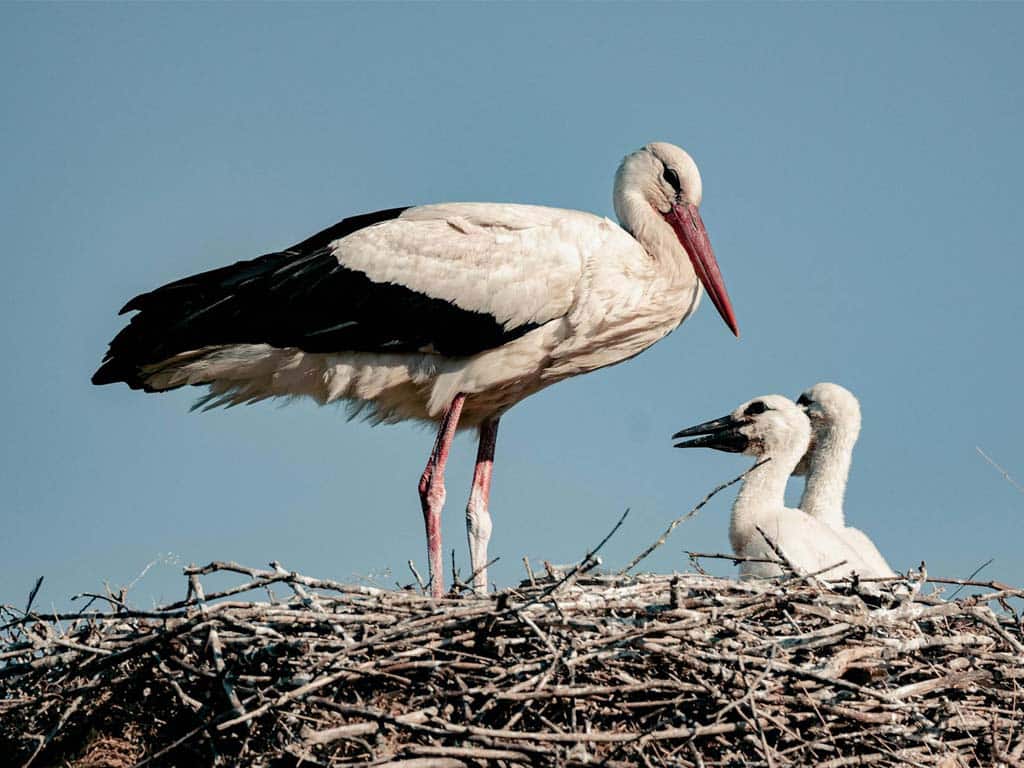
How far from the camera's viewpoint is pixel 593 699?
4805mm

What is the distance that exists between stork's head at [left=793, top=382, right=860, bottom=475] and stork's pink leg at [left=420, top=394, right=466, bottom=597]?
1.81 meters

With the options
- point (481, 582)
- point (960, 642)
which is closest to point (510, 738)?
point (960, 642)

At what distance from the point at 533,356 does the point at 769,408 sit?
1286 millimetres

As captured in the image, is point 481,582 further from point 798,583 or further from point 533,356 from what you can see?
point 798,583

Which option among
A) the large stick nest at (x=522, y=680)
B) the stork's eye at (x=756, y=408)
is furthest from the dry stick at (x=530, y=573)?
the stork's eye at (x=756, y=408)

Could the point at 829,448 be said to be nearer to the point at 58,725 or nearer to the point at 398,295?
the point at 398,295

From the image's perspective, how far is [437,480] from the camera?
23.9 feet

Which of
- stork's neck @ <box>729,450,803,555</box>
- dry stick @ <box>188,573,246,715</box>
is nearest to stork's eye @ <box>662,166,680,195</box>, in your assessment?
stork's neck @ <box>729,450,803,555</box>

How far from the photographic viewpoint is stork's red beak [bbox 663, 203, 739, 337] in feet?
24.3

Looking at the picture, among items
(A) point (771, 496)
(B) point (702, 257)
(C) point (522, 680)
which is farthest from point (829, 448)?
(C) point (522, 680)

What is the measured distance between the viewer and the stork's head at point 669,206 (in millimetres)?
7398

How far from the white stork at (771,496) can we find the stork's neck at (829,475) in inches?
6.5

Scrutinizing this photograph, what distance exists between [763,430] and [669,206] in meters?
1.16

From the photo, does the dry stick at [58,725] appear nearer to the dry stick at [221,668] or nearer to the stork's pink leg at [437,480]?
the dry stick at [221,668]
